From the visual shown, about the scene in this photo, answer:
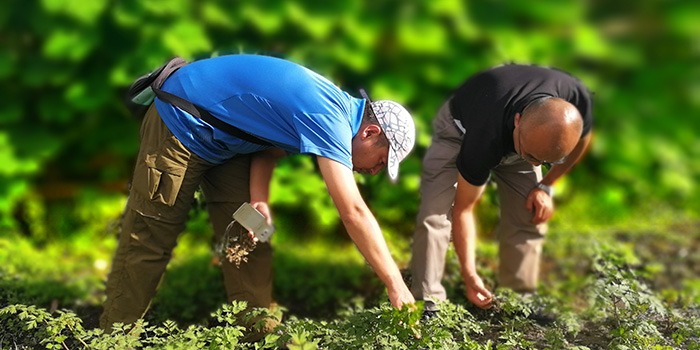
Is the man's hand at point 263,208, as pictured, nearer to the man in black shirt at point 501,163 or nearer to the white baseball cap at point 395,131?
the man in black shirt at point 501,163

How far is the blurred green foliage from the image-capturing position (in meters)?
5.73

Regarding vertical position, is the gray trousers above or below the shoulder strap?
below

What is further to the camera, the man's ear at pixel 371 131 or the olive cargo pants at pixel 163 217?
the olive cargo pants at pixel 163 217

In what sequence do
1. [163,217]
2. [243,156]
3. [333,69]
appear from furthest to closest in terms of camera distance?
[333,69] → [243,156] → [163,217]

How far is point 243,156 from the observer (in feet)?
12.8

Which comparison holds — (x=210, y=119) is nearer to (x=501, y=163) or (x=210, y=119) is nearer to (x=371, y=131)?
(x=371, y=131)

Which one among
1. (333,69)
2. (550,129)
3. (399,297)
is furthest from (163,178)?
(333,69)

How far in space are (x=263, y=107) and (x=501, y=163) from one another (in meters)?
1.25

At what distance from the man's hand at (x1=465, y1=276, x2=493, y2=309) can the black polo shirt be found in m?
0.58

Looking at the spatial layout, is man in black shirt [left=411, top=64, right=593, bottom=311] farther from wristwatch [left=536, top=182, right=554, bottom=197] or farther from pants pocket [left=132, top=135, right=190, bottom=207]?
pants pocket [left=132, top=135, right=190, bottom=207]

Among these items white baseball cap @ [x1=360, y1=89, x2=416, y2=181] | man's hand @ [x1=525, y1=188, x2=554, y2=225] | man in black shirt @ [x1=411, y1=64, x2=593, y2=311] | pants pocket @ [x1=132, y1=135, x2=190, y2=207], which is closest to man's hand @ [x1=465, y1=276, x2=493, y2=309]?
man in black shirt @ [x1=411, y1=64, x2=593, y2=311]

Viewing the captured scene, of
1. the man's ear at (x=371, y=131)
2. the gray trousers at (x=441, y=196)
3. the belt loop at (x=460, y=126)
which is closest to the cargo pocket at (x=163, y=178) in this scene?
the man's ear at (x=371, y=131)

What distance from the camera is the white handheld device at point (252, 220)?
3791 mm

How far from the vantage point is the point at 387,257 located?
3221 millimetres
